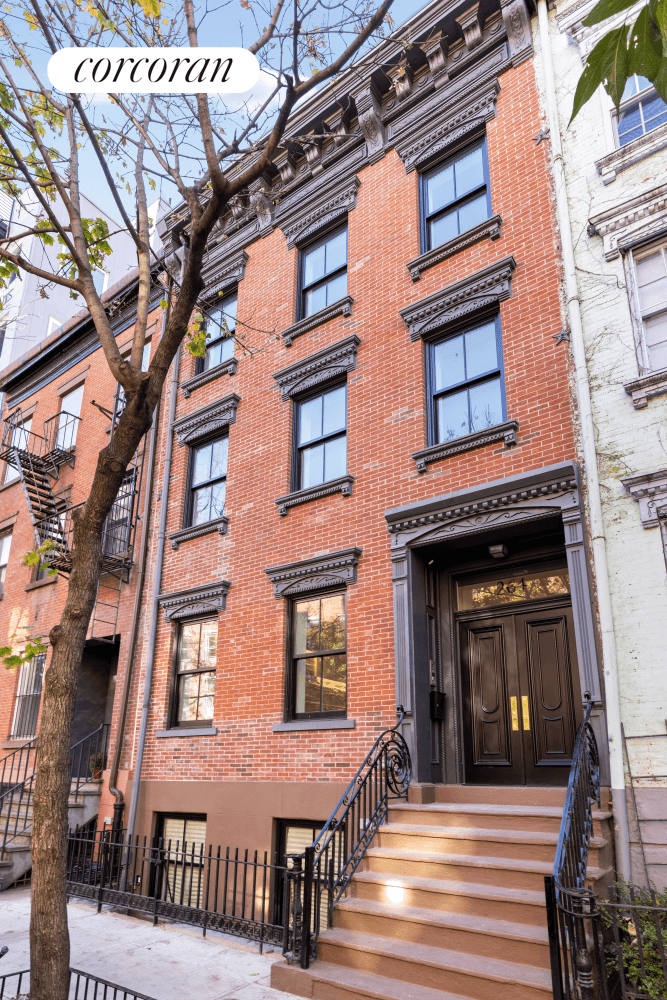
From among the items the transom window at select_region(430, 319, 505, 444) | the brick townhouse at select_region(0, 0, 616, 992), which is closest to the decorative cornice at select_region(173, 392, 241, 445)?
the brick townhouse at select_region(0, 0, 616, 992)

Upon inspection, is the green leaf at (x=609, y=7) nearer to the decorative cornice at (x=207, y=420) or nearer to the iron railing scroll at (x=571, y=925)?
the iron railing scroll at (x=571, y=925)

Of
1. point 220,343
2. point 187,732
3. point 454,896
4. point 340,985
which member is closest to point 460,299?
point 220,343

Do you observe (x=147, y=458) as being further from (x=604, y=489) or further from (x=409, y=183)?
(x=604, y=489)

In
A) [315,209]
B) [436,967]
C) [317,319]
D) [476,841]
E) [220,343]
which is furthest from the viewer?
[220,343]

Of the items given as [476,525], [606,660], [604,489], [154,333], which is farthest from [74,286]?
[154,333]

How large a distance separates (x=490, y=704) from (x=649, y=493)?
3.29 metres

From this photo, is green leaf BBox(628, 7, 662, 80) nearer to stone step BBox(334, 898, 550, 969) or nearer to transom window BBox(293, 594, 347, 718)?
stone step BBox(334, 898, 550, 969)

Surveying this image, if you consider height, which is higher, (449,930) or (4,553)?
(4,553)

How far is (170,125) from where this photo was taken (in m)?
7.40

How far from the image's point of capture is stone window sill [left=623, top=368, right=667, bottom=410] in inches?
297

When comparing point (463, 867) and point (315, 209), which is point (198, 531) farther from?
point (463, 867)

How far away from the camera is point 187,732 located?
11484 mm

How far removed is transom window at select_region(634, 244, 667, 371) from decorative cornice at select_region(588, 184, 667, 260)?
0.23 metres

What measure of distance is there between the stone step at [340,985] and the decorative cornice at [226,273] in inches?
457
